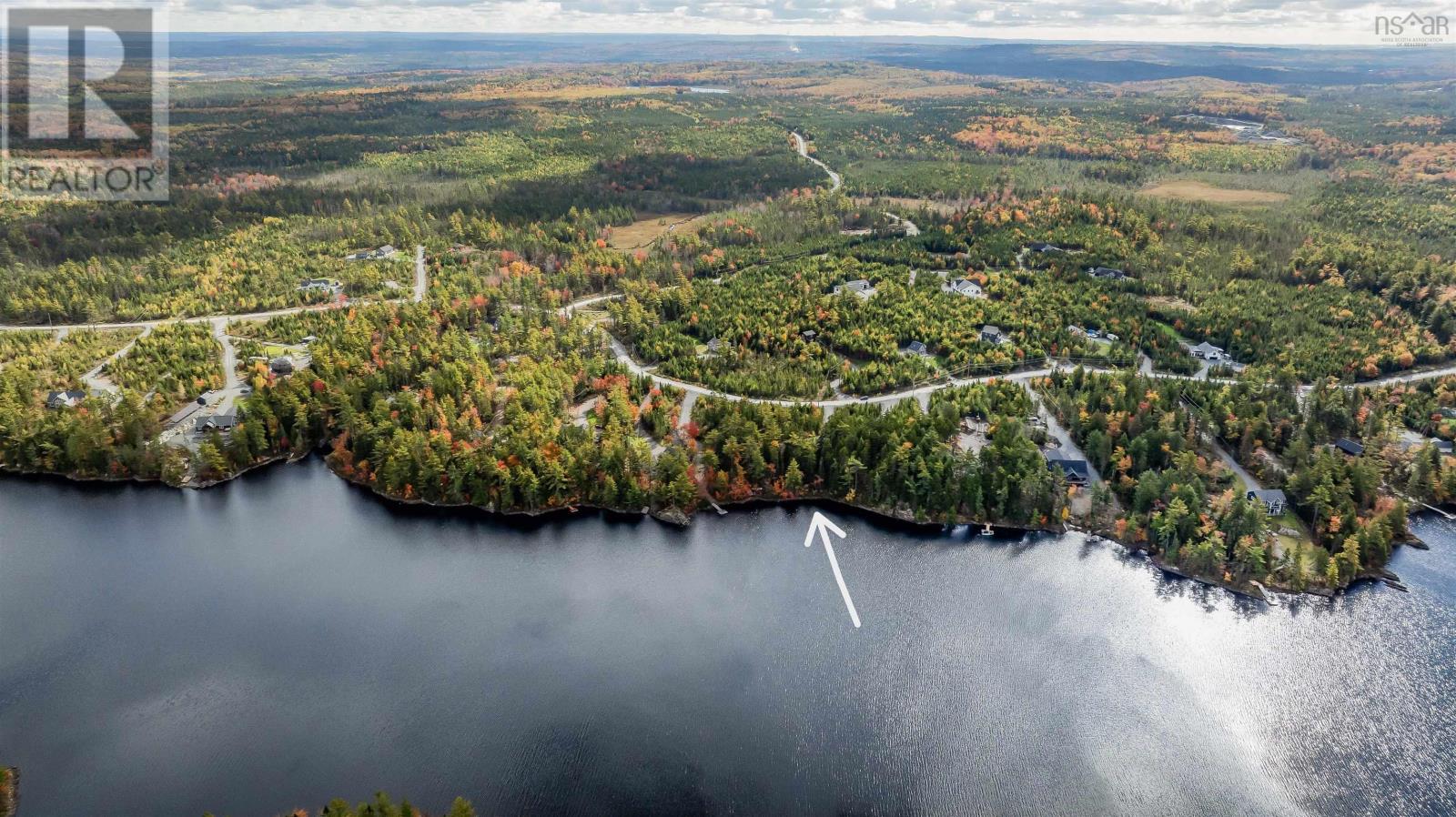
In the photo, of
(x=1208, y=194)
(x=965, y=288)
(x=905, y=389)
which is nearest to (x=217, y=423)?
(x=905, y=389)

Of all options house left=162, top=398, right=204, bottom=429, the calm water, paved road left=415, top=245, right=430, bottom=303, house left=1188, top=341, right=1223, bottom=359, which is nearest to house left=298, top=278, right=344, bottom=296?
paved road left=415, top=245, right=430, bottom=303

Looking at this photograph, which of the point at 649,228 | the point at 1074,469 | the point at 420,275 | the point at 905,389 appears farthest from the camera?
the point at 649,228

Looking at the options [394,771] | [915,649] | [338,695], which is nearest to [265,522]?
[338,695]

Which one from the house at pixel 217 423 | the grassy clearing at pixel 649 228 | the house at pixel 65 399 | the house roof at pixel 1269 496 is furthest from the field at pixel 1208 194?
the house at pixel 65 399

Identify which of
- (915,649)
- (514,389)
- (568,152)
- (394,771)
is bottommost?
(394,771)

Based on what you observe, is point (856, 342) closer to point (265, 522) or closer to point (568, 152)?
point (265, 522)

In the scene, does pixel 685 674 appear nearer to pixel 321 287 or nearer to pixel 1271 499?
pixel 1271 499

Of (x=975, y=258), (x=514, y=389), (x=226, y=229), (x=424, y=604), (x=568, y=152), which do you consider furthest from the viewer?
(x=568, y=152)
